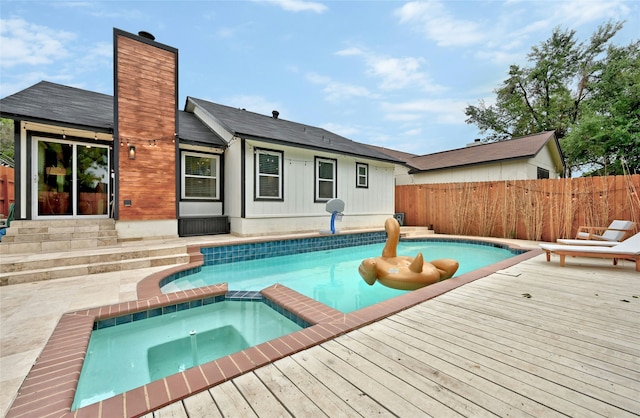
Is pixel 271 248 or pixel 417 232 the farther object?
pixel 417 232

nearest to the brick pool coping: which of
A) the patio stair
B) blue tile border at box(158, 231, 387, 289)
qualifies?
blue tile border at box(158, 231, 387, 289)

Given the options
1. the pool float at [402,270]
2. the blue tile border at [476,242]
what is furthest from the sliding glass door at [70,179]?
the blue tile border at [476,242]

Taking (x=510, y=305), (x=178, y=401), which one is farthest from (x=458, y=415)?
(x=510, y=305)

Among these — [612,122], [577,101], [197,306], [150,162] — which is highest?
[577,101]

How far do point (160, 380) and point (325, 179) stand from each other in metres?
8.68

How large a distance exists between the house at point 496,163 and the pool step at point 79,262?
12.4 m

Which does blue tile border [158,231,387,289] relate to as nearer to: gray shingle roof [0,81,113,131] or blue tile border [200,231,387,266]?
blue tile border [200,231,387,266]

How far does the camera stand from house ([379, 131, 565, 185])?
11.3 m

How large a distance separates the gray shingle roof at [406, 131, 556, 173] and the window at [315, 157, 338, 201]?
628 cm

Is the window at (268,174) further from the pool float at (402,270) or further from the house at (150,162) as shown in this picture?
the pool float at (402,270)

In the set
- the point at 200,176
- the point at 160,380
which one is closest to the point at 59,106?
the point at 200,176

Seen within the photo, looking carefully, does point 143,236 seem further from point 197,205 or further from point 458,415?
point 458,415

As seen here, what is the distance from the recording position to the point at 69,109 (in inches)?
272

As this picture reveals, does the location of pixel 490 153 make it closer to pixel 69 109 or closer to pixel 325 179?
pixel 325 179
